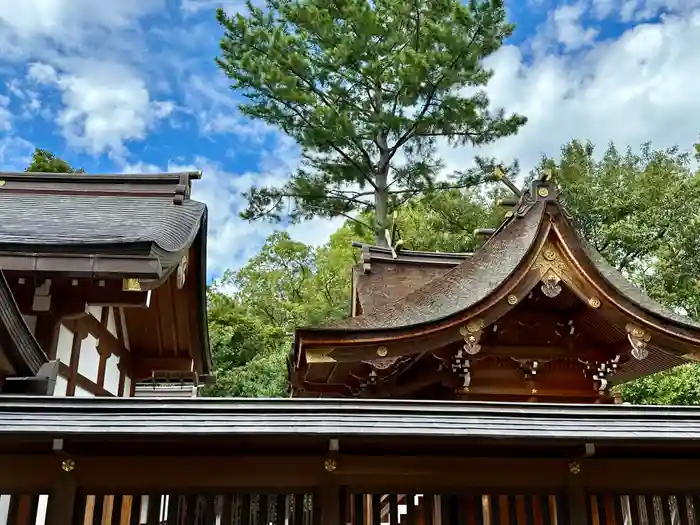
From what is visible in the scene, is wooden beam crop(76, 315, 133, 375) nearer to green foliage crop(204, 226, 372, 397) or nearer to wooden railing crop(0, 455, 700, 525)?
wooden railing crop(0, 455, 700, 525)

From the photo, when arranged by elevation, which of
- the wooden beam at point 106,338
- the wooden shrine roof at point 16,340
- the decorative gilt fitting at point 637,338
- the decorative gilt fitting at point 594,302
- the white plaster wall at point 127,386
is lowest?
the wooden shrine roof at point 16,340

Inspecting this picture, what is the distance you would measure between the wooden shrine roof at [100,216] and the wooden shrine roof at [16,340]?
42.9 inches

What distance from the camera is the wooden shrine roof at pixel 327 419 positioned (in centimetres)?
352

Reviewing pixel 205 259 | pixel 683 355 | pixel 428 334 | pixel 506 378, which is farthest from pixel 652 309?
pixel 205 259

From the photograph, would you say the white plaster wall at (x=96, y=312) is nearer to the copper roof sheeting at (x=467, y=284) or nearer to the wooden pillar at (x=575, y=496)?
the copper roof sheeting at (x=467, y=284)

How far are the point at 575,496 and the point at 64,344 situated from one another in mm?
4665

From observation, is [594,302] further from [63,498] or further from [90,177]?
[90,177]

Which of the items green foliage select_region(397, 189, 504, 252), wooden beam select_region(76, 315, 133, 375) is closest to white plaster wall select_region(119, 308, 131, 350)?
wooden beam select_region(76, 315, 133, 375)

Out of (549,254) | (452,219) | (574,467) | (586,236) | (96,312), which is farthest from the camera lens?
(452,219)

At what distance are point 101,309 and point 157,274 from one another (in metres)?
2.08

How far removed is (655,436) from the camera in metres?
3.72

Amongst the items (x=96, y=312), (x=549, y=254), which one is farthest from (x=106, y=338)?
(x=549, y=254)

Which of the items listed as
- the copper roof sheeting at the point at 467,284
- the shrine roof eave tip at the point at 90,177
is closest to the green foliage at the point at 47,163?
the shrine roof eave tip at the point at 90,177

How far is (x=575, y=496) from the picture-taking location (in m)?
3.96
